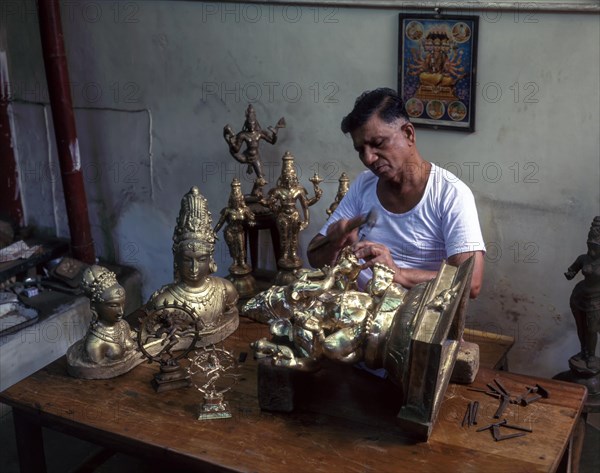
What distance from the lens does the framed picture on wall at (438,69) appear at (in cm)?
373

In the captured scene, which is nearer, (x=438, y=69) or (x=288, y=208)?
(x=438, y=69)

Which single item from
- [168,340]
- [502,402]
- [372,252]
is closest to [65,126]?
[168,340]

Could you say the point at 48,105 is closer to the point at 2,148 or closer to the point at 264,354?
the point at 2,148

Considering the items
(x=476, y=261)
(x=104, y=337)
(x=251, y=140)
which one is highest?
(x=251, y=140)

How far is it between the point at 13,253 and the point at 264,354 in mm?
2844

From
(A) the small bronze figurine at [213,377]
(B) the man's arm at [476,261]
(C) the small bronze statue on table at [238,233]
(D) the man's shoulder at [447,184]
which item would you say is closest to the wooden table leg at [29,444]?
(A) the small bronze figurine at [213,377]

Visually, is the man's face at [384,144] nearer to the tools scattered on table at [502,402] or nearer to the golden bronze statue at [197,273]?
the golden bronze statue at [197,273]

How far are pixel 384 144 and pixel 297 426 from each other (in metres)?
1.25

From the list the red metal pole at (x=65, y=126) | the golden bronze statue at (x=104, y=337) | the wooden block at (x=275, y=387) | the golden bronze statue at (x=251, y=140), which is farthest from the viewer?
the red metal pole at (x=65, y=126)

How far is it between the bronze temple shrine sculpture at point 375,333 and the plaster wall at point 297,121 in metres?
1.13

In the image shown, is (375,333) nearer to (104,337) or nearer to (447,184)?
(447,184)

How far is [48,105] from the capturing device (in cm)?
523

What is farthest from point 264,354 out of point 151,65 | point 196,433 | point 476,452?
point 151,65

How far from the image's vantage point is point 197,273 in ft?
11.2
